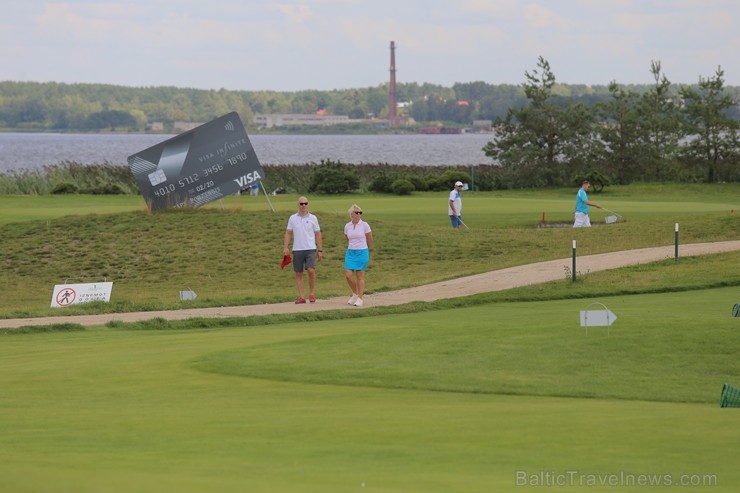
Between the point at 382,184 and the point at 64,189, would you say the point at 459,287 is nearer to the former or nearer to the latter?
the point at 382,184

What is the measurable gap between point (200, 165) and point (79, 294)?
12300 millimetres

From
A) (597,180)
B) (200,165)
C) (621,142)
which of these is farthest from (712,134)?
(200,165)

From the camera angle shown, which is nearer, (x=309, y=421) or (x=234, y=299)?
(x=309, y=421)

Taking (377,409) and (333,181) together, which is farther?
(333,181)

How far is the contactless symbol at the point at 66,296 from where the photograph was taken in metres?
23.3

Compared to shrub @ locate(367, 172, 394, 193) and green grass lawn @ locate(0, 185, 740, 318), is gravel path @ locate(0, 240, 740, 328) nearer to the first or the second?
green grass lawn @ locate(0, 185, 740, 318)

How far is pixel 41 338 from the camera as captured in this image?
59.9ft

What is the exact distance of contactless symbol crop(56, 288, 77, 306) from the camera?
23.3 metres

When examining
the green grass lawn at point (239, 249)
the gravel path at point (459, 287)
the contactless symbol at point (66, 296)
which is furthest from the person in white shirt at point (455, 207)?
the contactless symbol at point (66, 296)

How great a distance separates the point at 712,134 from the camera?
62500mm

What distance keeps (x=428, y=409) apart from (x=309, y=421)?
1.25 metres

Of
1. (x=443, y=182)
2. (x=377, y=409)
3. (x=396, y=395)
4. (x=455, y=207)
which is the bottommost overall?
(x=443, y=182)

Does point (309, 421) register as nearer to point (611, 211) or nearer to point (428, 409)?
point (428, 409)

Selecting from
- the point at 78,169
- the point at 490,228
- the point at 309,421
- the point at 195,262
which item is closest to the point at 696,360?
the point at 309,421
